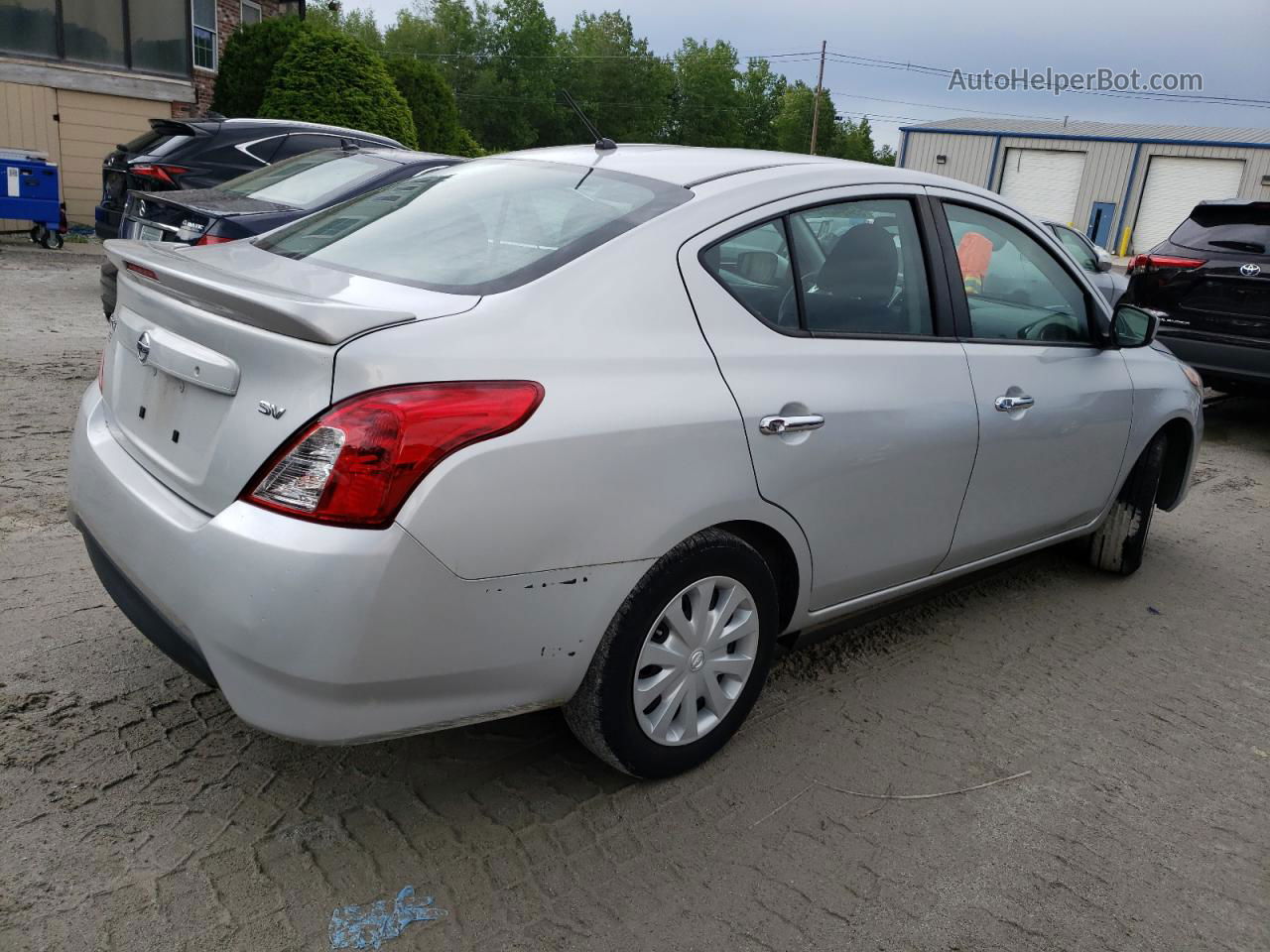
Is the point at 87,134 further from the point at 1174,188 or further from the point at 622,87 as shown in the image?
the point at 622,87

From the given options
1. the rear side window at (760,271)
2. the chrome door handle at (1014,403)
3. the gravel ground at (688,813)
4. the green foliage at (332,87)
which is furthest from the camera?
the green foliage at (332,87)

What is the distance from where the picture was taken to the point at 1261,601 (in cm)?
472

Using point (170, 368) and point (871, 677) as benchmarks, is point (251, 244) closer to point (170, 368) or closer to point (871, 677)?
point (170, 368)

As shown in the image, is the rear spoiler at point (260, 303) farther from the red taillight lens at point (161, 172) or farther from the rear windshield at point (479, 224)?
the red taillight lens at point (161, 172)

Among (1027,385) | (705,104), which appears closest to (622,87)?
(705,104)

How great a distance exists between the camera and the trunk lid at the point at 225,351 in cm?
222

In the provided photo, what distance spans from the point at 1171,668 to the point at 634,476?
2.60m

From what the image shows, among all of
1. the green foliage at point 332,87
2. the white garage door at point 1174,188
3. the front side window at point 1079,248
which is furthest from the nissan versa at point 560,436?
the white garage door at point 1174,188

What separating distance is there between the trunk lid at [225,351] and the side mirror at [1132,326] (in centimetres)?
284

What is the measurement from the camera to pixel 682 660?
275 cm

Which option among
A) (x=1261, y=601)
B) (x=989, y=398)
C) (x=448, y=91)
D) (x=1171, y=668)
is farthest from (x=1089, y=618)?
(x=448, y=91)

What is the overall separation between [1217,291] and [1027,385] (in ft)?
17.3

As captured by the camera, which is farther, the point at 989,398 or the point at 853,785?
the point at 989,398

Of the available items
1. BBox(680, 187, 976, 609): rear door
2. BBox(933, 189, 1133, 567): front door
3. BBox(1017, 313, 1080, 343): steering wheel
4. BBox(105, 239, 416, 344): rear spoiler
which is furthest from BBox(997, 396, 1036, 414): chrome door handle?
BBox(105, 239, 416, 344): rear spoiler
